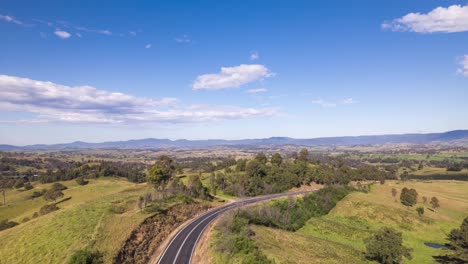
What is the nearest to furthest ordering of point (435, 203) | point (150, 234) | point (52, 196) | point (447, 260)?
1. point (150, 234)
2. point (447, 260)
3. point (435, 203)
4. point (52, 196)

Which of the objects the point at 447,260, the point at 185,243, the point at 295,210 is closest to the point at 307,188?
the point at 295,210

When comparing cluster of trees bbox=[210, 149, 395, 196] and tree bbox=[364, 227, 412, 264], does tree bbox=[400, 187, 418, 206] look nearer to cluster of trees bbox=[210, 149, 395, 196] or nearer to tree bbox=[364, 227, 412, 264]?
cluster of trees bbox=[210, 149, 395, 196]

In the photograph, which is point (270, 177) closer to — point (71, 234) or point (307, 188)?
point (307, 188)

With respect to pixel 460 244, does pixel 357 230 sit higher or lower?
lower

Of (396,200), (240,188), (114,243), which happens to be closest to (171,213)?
(114,243)

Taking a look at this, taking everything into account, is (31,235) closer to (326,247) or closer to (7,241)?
(7,241)
